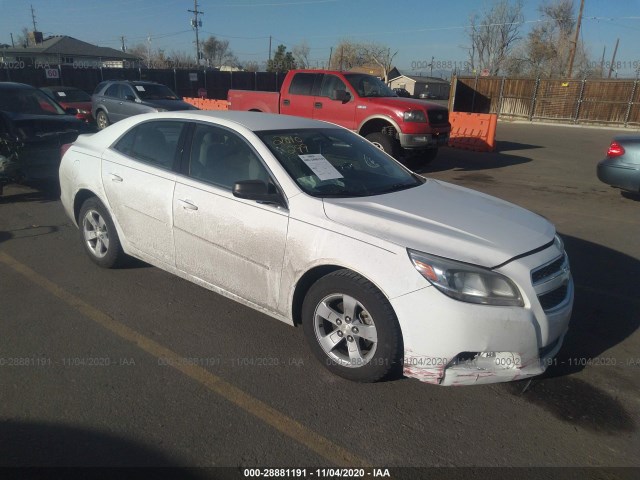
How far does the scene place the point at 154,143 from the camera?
4254 mm

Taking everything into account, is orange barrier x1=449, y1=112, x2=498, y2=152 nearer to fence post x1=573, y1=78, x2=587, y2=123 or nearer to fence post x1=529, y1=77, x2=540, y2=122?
fence post x1=573, y1=78, x2=587, y2=123

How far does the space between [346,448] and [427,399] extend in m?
0.70

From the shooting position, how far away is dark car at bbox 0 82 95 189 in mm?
6930

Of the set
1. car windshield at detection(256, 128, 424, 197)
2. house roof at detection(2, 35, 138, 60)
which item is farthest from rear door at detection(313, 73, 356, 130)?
house roof at detection(2, 35, 138, 60)

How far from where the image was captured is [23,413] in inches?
108

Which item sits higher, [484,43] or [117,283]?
[484,43]

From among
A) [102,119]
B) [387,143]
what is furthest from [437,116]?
[102,119]

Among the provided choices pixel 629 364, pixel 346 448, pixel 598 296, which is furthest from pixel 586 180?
pixel 346 448

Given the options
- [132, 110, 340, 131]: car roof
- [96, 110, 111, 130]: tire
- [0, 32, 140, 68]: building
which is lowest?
[96, 110, 111, 130]: tire

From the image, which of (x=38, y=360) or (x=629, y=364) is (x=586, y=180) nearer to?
(x=629, y=364)

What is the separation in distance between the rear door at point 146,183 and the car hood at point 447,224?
150 cm

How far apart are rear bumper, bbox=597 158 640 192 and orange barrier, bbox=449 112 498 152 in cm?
651

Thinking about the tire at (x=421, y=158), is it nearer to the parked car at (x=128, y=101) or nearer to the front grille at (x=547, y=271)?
the parked car at (x=128, y=101)

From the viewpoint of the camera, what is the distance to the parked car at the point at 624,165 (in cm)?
809
